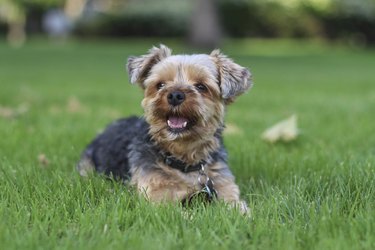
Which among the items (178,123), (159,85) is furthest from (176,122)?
(159,85)

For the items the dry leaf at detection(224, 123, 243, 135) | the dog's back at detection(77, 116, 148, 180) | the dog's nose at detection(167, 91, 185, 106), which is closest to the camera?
the dog's nose at detection(167, 91, 185, 106)

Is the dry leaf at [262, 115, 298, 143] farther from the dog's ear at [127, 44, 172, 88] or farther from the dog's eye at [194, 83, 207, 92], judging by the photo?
the dog's eye at [194, 83, 207, 92]

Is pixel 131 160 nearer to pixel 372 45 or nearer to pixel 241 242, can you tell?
pixel 241 242

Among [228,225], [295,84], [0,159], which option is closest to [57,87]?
[295,84]

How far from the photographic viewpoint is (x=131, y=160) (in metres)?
5.13

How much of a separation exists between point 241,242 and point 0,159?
9.61 ft

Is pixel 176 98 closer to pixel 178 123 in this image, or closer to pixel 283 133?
pixel 178 123

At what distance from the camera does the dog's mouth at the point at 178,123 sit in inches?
189

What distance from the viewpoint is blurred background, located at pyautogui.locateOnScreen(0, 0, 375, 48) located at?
129 ft

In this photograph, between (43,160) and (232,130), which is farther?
(232,130)

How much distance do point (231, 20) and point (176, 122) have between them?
37.8 metres

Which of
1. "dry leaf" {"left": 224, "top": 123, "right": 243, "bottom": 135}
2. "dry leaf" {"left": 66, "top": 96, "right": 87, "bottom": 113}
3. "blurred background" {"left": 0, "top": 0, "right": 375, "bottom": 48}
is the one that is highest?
"dry leaf" {"left": 224, "top": 123, "right": 243, "bottom": 135}

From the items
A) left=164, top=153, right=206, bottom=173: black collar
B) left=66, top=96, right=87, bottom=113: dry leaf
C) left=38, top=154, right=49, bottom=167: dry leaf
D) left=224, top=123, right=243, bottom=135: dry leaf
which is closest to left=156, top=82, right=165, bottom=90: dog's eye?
left=164, top=153, right=206, bottom=173: black collar

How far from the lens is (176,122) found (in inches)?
191
